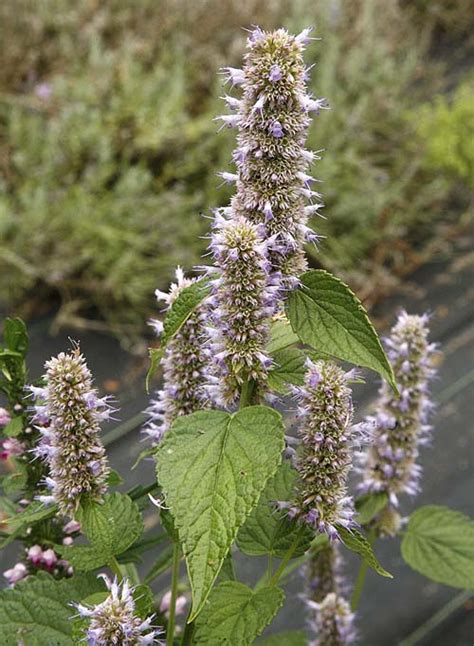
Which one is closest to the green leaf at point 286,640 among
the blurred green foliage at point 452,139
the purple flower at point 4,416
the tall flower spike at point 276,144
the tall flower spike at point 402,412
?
the tall flower spike at point 402,412

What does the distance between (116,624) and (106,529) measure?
117 millimetres

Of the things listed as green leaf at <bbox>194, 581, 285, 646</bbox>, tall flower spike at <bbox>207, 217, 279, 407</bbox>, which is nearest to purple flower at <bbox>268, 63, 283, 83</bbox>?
tall flower spike at <bbox>207, 217, 279, 407</bbox>

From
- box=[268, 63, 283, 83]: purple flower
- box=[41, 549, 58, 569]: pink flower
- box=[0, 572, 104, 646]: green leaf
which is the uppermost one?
box=[268, 63, 283, 83]: purple flower

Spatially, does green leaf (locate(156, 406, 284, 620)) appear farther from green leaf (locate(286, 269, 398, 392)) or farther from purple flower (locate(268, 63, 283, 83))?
purple flower (locate(268, 63, 283, 83))

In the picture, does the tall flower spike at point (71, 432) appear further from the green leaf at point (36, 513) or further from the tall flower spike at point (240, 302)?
the tall flower spike at point (240, 302)

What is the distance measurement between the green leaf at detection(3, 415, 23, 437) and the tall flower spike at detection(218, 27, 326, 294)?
356 millimetres

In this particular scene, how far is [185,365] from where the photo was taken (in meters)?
0.95

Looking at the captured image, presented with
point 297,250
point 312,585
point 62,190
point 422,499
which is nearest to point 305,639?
point 312,585

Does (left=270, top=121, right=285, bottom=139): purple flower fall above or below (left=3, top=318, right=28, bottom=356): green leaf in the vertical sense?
below

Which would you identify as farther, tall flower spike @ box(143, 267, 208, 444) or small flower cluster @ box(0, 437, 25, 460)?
small flower cluster @ box(0, 437, 25, 460)

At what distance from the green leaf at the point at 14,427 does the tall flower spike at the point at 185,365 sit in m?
0.16

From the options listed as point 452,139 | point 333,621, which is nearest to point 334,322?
point 333,621

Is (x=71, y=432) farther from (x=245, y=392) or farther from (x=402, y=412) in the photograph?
Answer: (x=402, y=412)

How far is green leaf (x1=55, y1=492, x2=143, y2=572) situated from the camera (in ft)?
3.00
